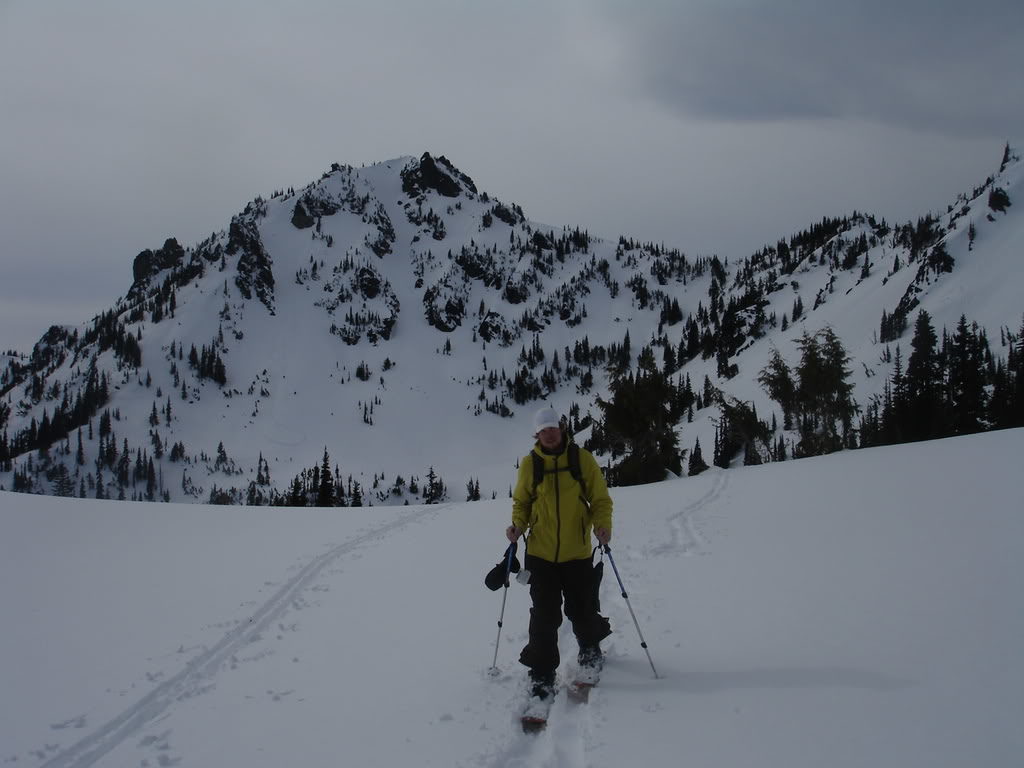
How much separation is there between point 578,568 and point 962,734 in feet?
10.2

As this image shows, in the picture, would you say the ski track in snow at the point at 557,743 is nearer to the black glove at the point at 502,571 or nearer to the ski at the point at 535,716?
the ski at the point at 535,716

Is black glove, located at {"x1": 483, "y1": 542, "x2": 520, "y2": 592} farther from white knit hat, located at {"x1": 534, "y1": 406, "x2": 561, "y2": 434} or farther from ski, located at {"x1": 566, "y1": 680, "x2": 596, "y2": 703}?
white knit hat, located at {"x1": 534, "y1": 406, "x2": 561, "y2": 434}

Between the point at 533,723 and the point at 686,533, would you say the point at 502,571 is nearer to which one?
the point at 533,723

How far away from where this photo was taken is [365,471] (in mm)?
180250

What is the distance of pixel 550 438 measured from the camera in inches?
233

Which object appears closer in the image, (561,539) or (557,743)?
(557,743)

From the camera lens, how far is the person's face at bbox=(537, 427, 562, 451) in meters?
5.91

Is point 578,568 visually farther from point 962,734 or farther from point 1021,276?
point 1021,276

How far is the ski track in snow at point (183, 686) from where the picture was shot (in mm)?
5109

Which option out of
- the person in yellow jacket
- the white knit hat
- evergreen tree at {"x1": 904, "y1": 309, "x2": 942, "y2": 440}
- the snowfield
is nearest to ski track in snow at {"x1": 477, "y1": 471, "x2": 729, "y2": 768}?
the snowfield

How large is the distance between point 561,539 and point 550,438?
101 cm

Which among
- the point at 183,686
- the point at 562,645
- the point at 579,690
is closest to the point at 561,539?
the point at 579,690

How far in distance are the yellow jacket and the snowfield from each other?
137 cm

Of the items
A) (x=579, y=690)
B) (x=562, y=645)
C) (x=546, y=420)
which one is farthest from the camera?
(x=562, y=645)
